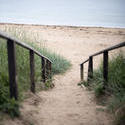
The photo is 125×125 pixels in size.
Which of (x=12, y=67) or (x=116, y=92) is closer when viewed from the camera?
(x=12, y=67)

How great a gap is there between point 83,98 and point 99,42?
18427 mm

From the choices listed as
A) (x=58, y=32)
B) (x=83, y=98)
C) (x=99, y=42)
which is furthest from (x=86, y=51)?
(x=83, y=98)

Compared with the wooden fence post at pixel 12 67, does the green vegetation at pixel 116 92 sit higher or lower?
lower

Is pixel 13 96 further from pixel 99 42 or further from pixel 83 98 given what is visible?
pixel 99 42

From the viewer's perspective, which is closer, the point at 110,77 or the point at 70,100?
the point at 110,77

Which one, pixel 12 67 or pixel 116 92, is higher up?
pixel 12 67

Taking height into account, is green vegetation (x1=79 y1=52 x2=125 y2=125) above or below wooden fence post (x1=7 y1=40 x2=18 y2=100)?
below

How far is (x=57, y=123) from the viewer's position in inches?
157

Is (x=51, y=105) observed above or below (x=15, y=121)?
below

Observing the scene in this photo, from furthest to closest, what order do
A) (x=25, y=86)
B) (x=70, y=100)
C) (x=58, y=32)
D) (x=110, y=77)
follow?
(x=58, y=32)
(x=70, y=100)
(x=110, y=77)
(x=25, y=86)

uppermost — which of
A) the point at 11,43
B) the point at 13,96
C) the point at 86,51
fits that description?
the point at 11,43

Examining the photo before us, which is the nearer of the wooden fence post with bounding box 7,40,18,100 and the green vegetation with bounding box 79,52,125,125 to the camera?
the wooden fence post with bounding box 7,40,18,100

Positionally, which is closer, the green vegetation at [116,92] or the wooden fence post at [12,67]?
the wooden fence post at [12,67]

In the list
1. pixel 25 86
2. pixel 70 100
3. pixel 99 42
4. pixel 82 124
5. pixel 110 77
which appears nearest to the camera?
pixel 82 124
